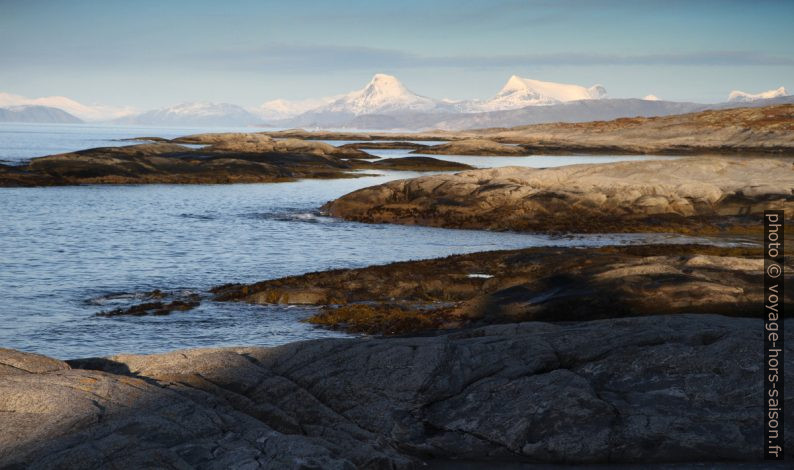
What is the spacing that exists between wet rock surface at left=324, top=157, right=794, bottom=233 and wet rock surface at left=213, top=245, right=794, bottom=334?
1375 centimetres

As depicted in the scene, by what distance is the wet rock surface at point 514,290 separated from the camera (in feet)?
63.9

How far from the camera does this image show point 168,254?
36625 millimetres

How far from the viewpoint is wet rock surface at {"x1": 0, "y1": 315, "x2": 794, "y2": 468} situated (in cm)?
1001

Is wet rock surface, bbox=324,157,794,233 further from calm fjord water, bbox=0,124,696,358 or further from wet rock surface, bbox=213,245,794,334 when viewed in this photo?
wet rock surface, bbox=213,245,794,334

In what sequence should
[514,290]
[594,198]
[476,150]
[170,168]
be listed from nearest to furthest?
[514,290]
[594,198]
[170,168]
[476,150]

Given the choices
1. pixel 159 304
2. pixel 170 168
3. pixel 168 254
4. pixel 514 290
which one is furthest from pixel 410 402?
pixel 170 168

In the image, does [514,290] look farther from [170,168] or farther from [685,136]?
[685,136]

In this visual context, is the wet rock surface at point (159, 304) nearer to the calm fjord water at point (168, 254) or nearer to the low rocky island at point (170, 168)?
the calm fjord water at point (168, 254)

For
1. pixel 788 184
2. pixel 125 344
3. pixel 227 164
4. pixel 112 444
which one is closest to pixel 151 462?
pixel 112 444

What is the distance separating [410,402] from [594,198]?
123 feet

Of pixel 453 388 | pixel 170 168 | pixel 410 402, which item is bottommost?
pixel 410 402

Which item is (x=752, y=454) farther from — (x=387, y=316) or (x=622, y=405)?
(x=387, y=316)

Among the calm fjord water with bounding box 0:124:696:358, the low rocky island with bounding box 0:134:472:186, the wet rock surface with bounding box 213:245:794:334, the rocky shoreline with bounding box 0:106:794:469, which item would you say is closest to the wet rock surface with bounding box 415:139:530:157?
the low rocky island with bounding box 0:134:472:186

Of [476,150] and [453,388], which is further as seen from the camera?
[476,150]
